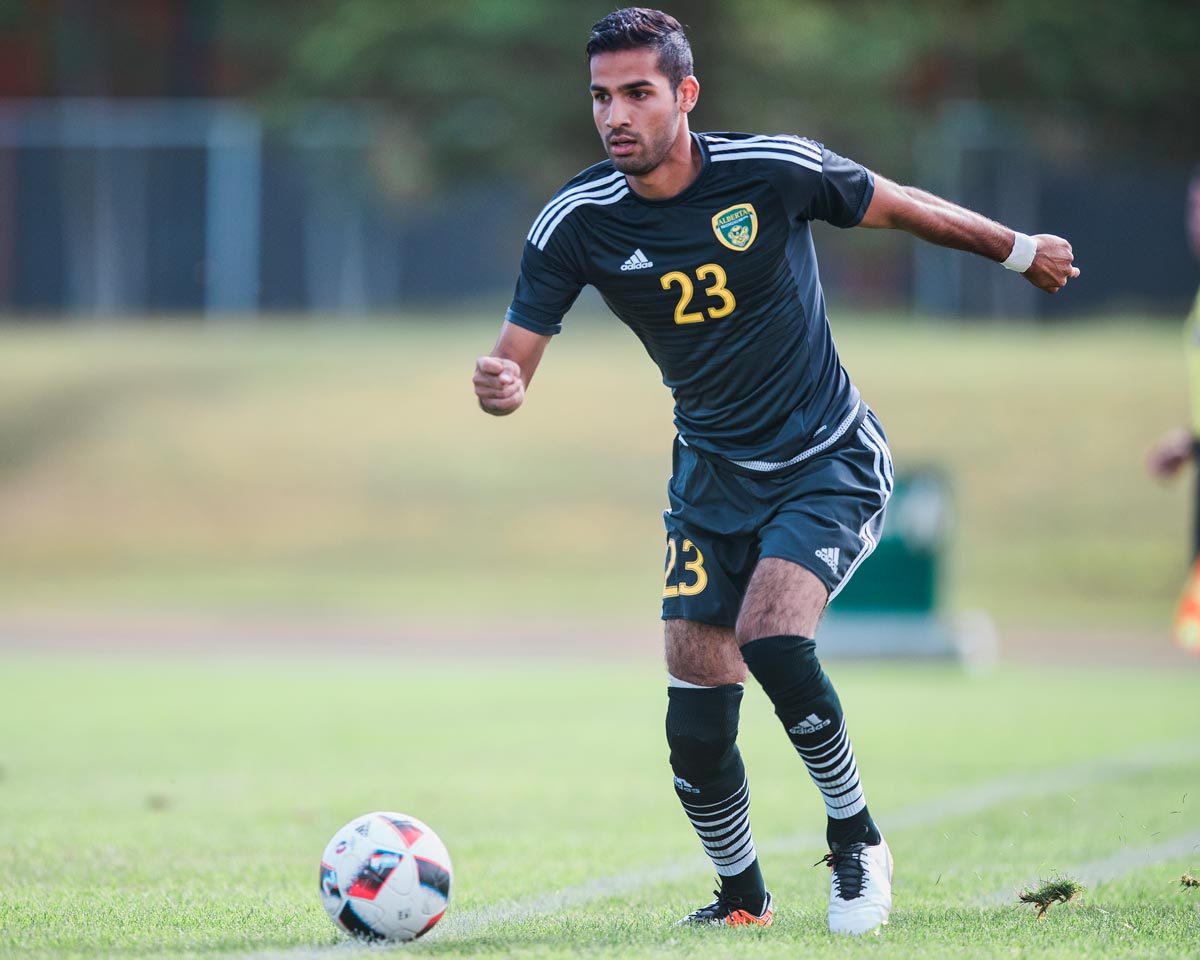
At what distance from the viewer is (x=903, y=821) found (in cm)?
761

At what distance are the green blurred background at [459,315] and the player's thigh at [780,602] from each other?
13.2 metres

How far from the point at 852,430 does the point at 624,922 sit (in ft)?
5.39

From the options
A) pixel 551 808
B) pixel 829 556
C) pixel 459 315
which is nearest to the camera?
pixel 829 556

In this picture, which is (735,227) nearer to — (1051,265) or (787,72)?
(1051,265)

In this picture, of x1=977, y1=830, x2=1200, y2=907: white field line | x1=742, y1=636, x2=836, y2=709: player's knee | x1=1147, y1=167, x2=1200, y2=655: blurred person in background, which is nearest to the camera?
x1=742, y1=636, x2=836, y2=709: player's knee

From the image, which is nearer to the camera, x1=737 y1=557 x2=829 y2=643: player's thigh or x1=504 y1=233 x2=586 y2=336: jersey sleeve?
x1=737 y1=557 x2=829 y2=643: player's thigh

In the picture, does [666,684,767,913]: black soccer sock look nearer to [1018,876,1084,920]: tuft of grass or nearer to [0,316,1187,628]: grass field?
[1018,876,1084,920]: tuft of grass

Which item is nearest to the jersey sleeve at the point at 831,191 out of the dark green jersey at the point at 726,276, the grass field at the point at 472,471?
the dark green jersey at the point at 726,276

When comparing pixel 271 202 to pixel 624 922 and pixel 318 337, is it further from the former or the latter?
pixel 624 922

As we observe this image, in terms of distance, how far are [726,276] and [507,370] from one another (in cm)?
71

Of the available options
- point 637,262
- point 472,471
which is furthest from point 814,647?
point 472,471

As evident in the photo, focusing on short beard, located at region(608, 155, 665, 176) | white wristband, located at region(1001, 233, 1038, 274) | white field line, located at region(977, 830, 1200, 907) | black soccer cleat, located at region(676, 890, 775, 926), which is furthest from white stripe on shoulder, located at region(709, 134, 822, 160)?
white field line, located at region(977, 830, 1200, 907)

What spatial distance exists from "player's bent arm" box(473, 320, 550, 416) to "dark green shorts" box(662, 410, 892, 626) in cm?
60

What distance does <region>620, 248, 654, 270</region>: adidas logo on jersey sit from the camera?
523 cm
